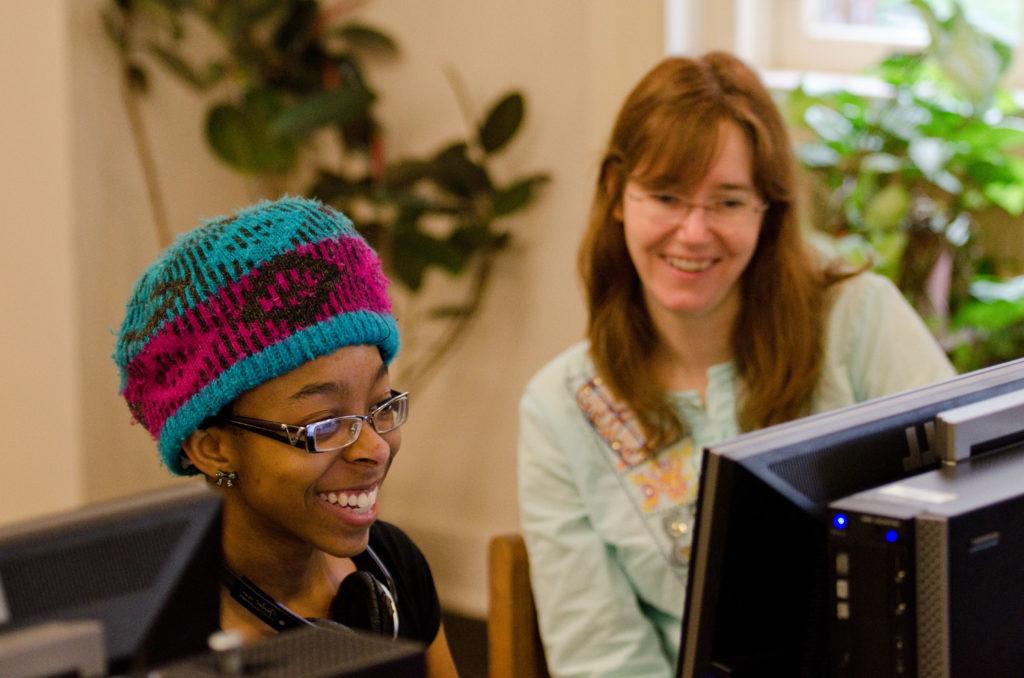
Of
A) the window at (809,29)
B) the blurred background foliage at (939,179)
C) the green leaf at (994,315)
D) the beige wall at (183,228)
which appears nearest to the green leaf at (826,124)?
the blurred background foliage at (939,179)

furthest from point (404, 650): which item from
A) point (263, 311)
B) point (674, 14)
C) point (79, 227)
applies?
point (79, 227)

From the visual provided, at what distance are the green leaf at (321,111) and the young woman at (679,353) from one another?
1417mm

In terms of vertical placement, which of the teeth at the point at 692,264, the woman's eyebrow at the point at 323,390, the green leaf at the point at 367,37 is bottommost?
the teeth at the point at 692,264

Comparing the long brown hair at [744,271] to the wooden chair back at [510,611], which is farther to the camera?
the long brown hair at [744,271]

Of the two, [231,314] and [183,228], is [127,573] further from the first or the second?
[183,228]

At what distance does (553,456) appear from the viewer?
6.40 ft

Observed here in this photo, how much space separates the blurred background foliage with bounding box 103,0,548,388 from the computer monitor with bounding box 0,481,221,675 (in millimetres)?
2345

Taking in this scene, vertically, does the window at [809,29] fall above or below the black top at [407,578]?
above

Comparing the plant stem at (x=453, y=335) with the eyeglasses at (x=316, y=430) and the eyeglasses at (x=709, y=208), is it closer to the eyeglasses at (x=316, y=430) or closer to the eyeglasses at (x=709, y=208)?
the eyeglasses at (x=709, y=208)

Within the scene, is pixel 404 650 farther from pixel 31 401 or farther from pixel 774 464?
pixel 31 401

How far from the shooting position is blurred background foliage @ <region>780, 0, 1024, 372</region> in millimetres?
2531

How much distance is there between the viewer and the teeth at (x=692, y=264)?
195cm

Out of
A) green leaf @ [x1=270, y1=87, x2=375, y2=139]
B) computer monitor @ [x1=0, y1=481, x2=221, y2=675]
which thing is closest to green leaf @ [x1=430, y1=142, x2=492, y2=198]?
green leaf @ [x1=270, y1=87, x2=375, y2=139]

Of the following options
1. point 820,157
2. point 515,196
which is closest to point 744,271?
point 820,157
